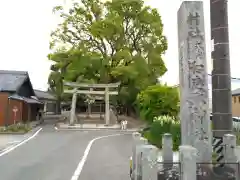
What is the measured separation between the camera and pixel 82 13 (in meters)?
38.1

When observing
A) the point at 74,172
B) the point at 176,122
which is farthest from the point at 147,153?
the point at 176,122

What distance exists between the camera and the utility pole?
8.09 meters

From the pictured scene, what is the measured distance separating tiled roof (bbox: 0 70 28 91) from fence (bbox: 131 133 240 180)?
87.4 feet

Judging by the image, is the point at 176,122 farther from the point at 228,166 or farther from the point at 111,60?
the point at 111,60

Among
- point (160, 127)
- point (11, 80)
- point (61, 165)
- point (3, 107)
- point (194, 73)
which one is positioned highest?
point (11, 80)

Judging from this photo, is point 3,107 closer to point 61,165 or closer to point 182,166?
point 61,165

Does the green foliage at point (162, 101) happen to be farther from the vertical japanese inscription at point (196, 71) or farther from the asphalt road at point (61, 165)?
the vertical japanese inscription at point (196, 71)

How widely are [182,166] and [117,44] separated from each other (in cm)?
3105

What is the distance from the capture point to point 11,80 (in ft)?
114

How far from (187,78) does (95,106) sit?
1884 inches

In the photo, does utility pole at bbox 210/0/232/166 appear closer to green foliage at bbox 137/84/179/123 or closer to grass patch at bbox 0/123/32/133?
green foliage at bbox 137/84/179/123

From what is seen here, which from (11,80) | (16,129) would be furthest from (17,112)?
(16,129)

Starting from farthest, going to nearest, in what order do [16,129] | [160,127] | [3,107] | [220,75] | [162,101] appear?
1. [3,107]
2. [16,129]
3. [162,101]
4. [160,127]
5. [220,75]

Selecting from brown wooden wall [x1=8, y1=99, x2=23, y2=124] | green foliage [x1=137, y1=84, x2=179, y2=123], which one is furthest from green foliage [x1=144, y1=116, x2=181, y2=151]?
brown wooden wall [x1=8, y1=99, x2=23, y2=124]
